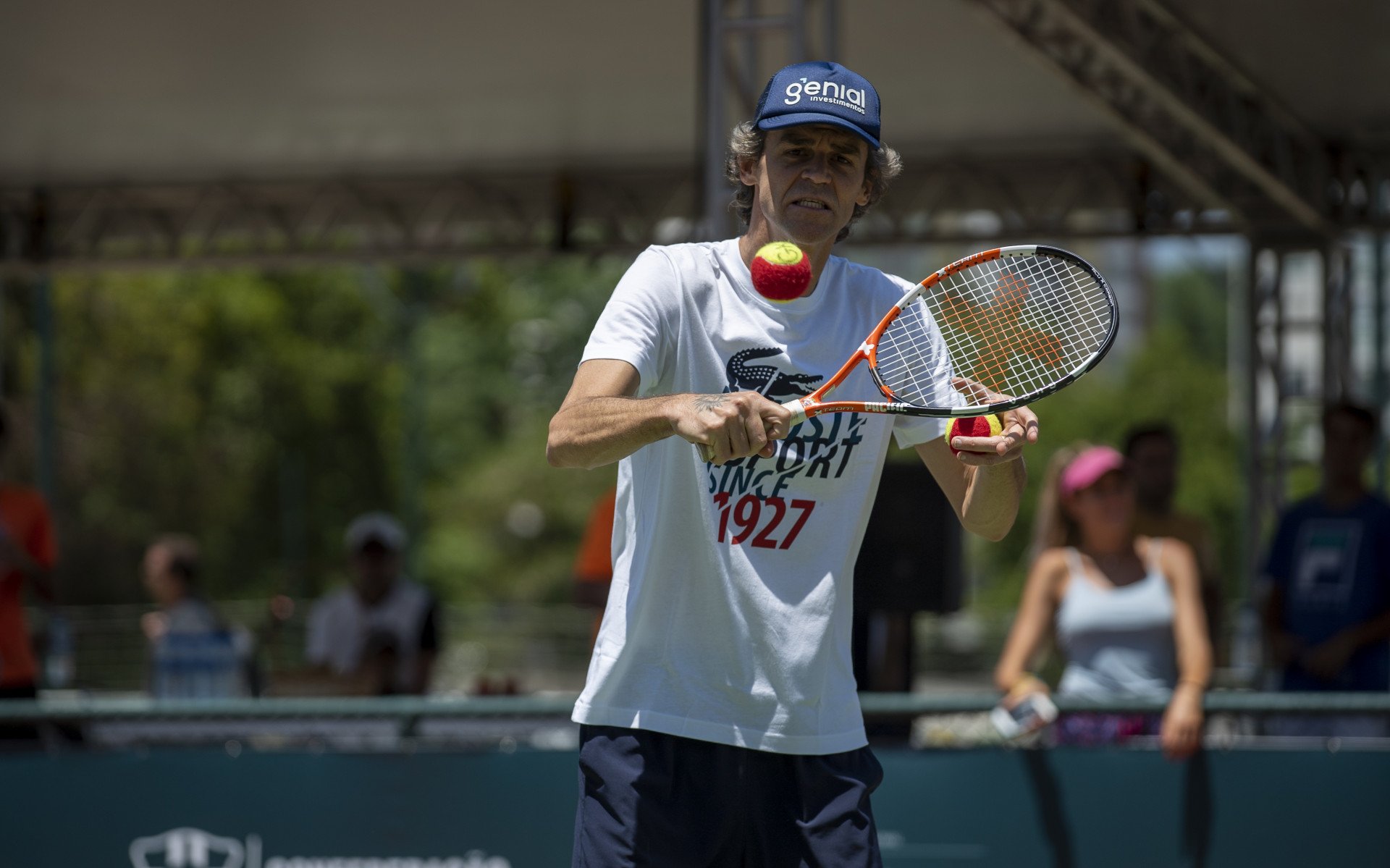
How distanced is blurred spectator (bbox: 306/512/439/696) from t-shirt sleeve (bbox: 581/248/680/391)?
19.9 feet

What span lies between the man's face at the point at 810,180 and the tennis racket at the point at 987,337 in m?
0.22

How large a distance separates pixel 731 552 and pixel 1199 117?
7.51 meters

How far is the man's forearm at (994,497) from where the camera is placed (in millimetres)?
2928

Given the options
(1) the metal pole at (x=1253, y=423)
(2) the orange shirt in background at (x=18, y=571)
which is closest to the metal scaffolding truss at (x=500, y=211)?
(1) the metal pole at (x=1253, y=423)

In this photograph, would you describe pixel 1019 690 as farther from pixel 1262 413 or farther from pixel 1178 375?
pixel 1178 375

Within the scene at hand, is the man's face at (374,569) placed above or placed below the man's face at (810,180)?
below

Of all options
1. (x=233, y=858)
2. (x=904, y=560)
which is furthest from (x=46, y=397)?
(x=904, y=560)

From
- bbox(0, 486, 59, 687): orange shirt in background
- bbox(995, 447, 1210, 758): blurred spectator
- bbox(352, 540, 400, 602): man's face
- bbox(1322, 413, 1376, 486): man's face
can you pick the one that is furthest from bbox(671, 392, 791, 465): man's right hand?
→ bbox(352, 540, 400, 602): man's face

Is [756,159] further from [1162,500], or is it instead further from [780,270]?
[1162,500]

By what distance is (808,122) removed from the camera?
280 centimetres

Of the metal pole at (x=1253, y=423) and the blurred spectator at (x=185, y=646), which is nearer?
the blurred spectator at (x=185, y=646)

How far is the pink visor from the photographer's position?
581 centimetres

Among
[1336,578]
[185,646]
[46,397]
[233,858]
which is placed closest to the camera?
[233,858]

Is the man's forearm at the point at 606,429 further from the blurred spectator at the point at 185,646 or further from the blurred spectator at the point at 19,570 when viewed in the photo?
the blurred spectator at the point at 185,646
